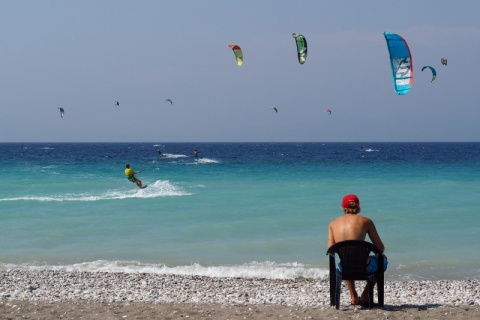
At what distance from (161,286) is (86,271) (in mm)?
2442

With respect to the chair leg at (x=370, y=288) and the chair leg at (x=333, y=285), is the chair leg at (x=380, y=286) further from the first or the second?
the chair leg at (x=333, y=285)

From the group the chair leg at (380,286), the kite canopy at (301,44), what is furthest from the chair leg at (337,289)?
the kite canopy at (301,44)

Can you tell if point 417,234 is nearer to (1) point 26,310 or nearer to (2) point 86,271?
(2) point 86,271

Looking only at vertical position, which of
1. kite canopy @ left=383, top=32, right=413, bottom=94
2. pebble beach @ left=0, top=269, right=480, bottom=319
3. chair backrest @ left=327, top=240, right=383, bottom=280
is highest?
kite canopy @ left=383, top=32, right=413, bottom=94

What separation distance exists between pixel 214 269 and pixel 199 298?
11.3 ft

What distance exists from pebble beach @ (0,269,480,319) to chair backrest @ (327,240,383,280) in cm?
45

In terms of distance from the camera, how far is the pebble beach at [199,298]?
23.1 feet

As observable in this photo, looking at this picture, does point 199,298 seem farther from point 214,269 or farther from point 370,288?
point 214,269

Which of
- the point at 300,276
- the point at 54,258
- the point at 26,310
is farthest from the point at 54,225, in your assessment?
the point at 26,310

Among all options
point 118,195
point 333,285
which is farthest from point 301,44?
point 118,195

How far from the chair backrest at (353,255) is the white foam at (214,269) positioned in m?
A: 4.55

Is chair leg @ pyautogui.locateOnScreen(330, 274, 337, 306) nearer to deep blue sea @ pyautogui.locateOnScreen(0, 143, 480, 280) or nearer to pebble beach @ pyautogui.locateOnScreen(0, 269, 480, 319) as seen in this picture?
pebble beach @ pyautogui.locateOnScreen(0, 269, 480, 319)

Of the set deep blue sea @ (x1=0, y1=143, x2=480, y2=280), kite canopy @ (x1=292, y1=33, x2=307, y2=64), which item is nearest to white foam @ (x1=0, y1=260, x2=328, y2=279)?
deep blue sea @ (x1=0, y1=143, x2=480, y2=280)

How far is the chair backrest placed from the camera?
6562 millimetres
